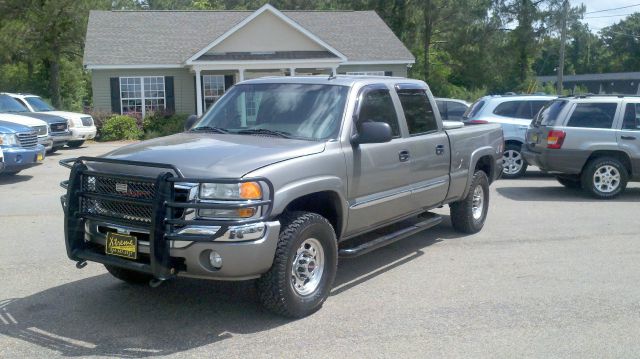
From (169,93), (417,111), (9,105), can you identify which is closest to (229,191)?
(417,111)

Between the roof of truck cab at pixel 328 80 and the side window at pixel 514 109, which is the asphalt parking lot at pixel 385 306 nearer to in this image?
the roof of truck cab at pixel 328 80

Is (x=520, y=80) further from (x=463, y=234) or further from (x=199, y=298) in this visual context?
(x=199, y=298)

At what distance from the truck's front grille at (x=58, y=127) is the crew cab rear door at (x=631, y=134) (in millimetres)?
14186

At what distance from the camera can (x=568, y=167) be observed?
479 inches

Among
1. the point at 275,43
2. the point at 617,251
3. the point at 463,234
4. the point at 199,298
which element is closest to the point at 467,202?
the point at 463,234

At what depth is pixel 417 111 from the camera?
7.71 m

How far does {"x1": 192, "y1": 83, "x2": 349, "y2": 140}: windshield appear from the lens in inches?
252

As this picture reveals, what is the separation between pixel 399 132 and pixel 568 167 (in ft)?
20.1

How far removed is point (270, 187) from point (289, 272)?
0.75m

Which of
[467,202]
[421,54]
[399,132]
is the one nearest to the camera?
[399,132]

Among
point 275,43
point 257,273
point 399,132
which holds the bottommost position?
point 257,273

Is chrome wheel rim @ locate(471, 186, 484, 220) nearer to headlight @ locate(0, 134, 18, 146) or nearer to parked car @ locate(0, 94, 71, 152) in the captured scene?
headlight @ locate(0, 134, 18, 146)

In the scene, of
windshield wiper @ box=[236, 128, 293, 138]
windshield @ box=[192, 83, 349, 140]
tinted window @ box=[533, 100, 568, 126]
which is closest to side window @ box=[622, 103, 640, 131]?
tinted window @ box=[533, 100, 568, 126]

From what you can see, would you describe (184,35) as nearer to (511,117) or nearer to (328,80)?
(511,117)
